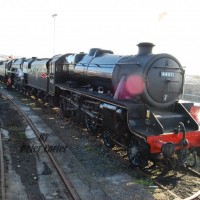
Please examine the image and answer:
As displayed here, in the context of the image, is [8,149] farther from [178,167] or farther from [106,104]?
[178,167]

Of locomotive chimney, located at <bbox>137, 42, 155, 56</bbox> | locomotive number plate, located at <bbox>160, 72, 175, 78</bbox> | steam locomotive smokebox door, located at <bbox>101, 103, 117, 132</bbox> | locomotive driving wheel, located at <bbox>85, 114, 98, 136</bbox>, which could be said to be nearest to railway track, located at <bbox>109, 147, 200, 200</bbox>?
steam locomotive smokebox door, located at <bbox>101, 103, 117, 132</bbox>

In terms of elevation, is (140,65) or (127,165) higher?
(140,65)

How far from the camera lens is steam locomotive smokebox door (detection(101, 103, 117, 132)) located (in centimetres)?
848

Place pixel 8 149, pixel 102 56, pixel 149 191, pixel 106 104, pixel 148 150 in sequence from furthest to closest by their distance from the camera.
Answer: pixel 102 56, pixel 8 149, pixel 106 104, pixel 148 150, pixel 149 191

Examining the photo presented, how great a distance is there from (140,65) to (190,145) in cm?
246

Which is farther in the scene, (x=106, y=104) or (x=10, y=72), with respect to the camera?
(x=10, y=72)

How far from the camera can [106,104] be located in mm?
8977

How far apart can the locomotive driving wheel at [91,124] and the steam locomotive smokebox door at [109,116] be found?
1449mm

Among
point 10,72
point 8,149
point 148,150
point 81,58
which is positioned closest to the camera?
point 148,150

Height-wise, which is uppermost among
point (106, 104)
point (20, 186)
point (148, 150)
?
point (106, 104)

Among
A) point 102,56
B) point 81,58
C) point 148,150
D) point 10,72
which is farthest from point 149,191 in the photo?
point 10,72

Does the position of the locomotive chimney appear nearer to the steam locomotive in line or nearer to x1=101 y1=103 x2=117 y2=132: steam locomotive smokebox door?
the steam locomotive in line

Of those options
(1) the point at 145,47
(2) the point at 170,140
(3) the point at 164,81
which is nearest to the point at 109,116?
(3) the point at 164,81

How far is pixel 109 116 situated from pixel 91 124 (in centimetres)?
245
